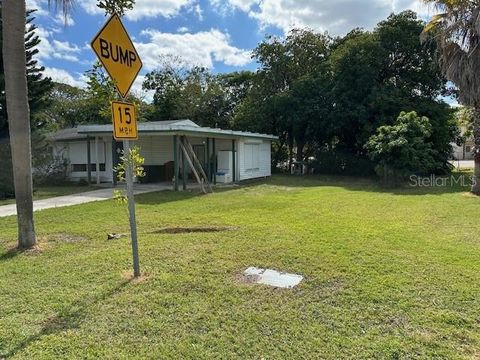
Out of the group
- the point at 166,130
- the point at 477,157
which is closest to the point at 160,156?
the point at 166,130

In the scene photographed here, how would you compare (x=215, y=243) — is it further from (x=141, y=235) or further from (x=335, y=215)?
(x=335, y=215)

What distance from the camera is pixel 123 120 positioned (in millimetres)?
4363

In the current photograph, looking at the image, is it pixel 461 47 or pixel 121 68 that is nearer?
pixel 121 68

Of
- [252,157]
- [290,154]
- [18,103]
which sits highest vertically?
[18,103]

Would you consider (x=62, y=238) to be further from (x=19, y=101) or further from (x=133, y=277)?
(x=133, y=277)

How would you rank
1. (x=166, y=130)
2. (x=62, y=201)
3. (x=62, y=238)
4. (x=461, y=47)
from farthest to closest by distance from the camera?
(x=166, y=130)
(x=461, y=47)
(x=62, y=201)
(x=62, y=238)

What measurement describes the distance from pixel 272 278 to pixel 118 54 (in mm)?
3137

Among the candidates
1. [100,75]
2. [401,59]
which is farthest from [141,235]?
[401,59]

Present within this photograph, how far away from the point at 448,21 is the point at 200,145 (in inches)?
485

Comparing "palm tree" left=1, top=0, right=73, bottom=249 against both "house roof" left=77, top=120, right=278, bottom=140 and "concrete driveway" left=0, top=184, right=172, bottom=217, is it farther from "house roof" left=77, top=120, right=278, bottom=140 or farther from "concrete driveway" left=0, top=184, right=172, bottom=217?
"house roof" left=77, top=120, right=278, bottom=140

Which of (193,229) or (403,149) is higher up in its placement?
(403,149)

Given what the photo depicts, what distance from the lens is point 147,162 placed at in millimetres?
19891

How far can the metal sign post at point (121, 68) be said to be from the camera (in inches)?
164

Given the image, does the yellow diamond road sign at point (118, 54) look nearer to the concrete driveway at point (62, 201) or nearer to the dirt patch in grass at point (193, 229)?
the dirt patch in grass at point (193, 229)
